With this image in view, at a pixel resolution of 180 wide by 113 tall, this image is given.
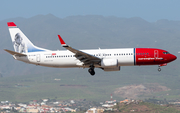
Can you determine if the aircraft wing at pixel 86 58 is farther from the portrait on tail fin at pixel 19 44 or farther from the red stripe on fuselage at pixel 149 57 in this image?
the portrait on tail fin at pixel 19 44

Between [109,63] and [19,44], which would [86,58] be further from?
[19,44]

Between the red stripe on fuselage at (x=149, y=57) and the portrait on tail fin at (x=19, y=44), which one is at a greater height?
the portrait on tail fin at (x=19, y=44)

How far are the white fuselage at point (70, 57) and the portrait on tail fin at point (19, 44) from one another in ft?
8.77

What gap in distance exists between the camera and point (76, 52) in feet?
207

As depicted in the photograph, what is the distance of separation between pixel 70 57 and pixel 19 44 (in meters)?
12.6

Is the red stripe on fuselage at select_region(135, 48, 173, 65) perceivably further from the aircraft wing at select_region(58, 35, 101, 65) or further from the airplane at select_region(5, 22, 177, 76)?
the aircraft wing at select_region(58, 35, 101, 65)

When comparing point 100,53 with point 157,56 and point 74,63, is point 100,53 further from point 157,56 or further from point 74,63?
point 157,56

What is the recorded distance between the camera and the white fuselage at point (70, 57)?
64812 millimetres

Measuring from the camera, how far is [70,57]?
66688 mm

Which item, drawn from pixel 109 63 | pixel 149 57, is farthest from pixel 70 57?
pixel 149 57

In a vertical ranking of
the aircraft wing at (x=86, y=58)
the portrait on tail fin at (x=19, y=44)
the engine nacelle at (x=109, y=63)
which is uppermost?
the portrait on tail fin at (x=19, y=44)

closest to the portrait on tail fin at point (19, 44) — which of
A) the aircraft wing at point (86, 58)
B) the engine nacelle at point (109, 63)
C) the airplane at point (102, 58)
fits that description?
the airplane at point (102, 58)

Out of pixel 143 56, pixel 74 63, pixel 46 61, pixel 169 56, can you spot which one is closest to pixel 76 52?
pixel 74 63

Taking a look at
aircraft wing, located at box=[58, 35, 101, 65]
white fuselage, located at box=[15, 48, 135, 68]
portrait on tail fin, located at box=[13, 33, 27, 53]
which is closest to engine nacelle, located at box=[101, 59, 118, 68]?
white fuselage, located at box=[15, 48, 135, 68]
